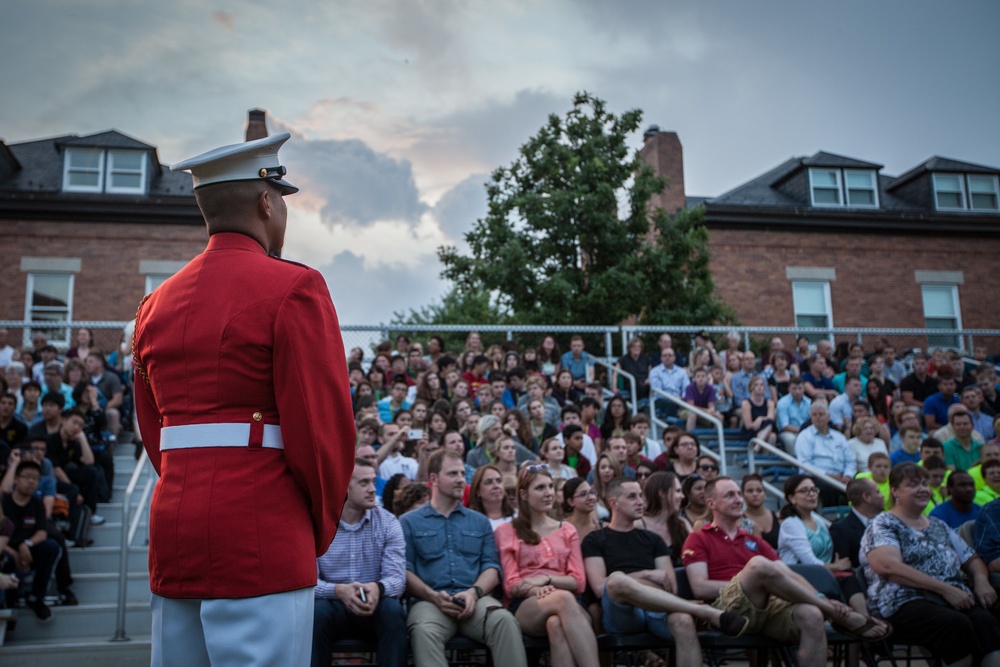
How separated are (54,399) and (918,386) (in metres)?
11.1

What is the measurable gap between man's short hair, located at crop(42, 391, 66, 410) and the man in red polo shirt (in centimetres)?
661

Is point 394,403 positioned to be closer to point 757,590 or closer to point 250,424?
point 757,590

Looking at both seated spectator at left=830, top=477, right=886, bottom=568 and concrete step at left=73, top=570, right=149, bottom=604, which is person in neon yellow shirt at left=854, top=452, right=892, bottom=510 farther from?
concrete step at left=73, top=570, right=149, bottom=604

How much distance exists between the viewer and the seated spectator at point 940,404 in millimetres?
11914

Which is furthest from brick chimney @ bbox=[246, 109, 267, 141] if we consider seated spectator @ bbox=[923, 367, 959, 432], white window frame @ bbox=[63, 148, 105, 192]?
seated spectator @ bbox=[923, 367, 959, 432]

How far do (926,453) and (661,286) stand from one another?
32.8ft

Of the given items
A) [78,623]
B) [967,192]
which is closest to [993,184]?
[967,192]

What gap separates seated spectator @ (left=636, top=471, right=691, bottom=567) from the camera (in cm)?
719

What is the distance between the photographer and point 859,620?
19.7 feet

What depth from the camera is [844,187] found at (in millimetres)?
23609

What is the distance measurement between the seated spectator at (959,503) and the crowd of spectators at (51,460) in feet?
24.7

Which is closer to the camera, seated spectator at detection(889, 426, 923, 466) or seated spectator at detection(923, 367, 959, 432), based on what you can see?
seated spectator at detection(889, 426, 923, 466)

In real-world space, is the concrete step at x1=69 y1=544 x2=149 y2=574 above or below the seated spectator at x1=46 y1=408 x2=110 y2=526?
below

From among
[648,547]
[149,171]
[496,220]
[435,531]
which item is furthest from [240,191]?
[149,171]
